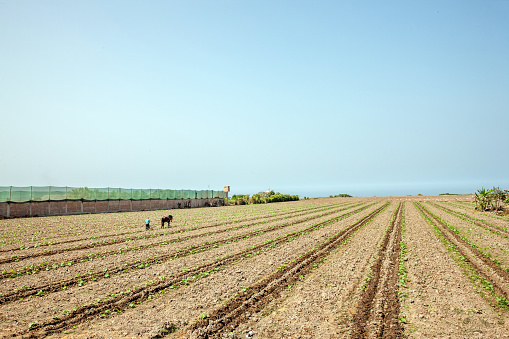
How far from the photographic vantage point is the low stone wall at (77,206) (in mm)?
39522

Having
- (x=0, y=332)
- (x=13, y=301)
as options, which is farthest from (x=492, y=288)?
(x=13, y=301)

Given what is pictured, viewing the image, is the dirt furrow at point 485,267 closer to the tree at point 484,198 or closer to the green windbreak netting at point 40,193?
the tree at point 484,198

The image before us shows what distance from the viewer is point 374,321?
885 centimetres

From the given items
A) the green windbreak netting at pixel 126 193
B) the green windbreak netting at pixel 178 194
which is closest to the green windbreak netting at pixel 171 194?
the green windbreak netting at pixel 178 194

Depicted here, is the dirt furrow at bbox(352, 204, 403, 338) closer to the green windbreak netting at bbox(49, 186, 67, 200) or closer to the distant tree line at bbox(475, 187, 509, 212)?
the distant tree line at bbox(475, 187, 509, 212)

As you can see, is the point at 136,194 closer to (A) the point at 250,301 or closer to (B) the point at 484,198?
(A) the point at 250,301

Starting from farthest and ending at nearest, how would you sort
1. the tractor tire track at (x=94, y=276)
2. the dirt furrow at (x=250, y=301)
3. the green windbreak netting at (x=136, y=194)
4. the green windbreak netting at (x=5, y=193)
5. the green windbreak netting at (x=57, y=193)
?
1. the green windbreak netting at (x=136, y=194)
2. the green windbreak netting at (x=57, y=193)
3. the green windbreak netting at (x=5, y=193)
4. the tractor tire track at (x=94, y=276)
5. the dirt furrow at (x=250, y=301)

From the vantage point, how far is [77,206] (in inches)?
1839

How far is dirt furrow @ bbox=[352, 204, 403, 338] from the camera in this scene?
327 inches

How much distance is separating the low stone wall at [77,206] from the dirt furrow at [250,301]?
128 feet

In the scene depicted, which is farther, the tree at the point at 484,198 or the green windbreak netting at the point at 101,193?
the green windbreak netting at the point at 101,193

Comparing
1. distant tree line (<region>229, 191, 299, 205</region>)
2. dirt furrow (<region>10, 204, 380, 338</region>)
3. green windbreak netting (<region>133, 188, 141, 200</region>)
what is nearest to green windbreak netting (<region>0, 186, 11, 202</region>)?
green windbreak netting (<region>133, 188, 141, 200</region>)

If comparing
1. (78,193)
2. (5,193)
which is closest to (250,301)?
(5,193)

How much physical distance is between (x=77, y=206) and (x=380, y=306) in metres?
47.0
